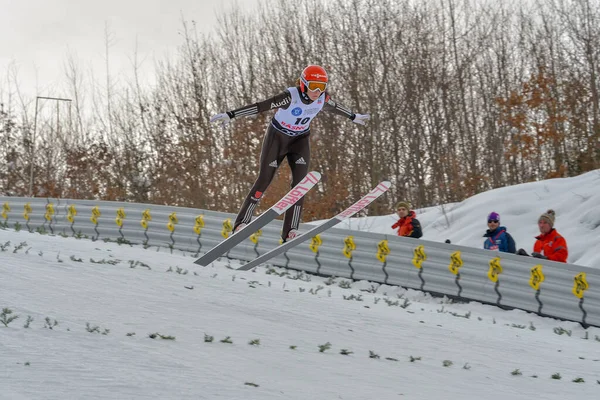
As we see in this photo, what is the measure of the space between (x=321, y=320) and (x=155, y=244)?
6.91 meters

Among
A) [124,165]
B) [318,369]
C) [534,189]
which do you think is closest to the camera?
[318,369]

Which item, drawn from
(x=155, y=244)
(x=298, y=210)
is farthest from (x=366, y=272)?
(x=155, y=244)

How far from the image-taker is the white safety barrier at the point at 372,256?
903cm

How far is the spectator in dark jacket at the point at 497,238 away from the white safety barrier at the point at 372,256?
2.01ft

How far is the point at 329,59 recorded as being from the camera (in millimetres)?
23547

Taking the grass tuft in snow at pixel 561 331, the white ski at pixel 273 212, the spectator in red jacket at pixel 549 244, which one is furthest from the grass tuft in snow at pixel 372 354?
the spectator in red jacket at pixel 549 244

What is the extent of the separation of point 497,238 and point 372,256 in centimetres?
164

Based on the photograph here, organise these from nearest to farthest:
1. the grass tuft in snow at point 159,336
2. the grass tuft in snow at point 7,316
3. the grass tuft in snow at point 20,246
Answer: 1. the grass tuft in snow at point 7,316
2. the grass tuft in snow at point 159,336
3. the grass tuft in snow at point 20,246

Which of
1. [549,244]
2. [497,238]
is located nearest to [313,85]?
[497,238]

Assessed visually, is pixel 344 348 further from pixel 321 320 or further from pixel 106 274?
pixel 106 274

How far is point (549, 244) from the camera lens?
9.66 m

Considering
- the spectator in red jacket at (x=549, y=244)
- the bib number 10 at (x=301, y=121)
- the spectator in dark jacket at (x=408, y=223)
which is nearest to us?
the bib number 10 at (x=301, y=121)

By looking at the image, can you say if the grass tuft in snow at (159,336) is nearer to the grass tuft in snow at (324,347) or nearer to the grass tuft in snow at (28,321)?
the grass tuft in snow at (28,321)

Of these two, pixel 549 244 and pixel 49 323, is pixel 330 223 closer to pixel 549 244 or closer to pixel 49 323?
pixel 549 244
